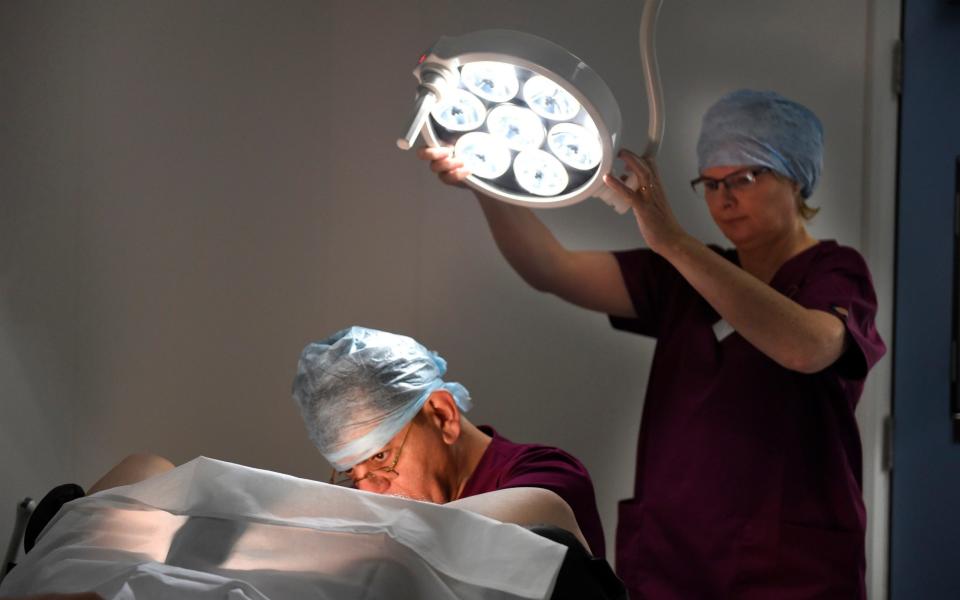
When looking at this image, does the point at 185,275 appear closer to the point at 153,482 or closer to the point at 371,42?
the point at 371,42

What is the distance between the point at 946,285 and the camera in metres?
2.41

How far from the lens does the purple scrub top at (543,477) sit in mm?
1618

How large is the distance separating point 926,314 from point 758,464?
0.71 metres

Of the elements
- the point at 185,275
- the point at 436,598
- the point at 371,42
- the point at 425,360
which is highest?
the point at 371,42

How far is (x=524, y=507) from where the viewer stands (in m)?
1.37

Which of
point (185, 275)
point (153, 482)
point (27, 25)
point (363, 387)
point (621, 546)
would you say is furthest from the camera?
point (185, 275)

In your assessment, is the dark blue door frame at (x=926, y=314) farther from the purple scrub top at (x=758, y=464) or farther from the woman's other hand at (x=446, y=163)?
the woman's other hand at (x=446, y=163)

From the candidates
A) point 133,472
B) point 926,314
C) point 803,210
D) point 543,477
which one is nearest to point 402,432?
point 543,477

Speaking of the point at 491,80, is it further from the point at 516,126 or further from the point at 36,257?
the point at 36,257

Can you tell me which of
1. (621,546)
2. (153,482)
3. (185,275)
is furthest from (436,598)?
(185,275)

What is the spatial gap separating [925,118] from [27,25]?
1886mm

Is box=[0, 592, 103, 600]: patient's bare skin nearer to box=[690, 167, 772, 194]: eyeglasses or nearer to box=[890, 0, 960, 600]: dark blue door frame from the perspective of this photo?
box=[690, 167, 772, 194]: eyeglasses

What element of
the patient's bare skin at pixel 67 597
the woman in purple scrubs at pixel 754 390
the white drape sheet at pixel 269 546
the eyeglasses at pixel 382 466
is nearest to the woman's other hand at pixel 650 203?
the woman in purple scrubs at pixel 754 390

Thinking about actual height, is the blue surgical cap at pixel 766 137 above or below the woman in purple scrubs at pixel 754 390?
above
